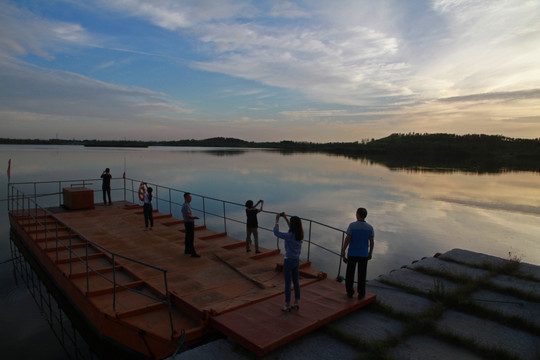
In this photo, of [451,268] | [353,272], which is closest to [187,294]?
[353,272]

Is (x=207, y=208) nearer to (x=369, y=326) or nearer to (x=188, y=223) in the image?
(x=188, y=223)

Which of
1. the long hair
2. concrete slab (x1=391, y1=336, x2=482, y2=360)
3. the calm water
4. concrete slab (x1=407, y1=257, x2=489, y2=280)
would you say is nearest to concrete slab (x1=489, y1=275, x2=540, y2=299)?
concrete slab (x1=407, y1=257, x2=489, y2=280)

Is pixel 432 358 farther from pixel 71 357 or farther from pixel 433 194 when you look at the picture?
pixel 433 194

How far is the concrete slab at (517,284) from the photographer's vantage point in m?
7.73

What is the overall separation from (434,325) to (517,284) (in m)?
4.03

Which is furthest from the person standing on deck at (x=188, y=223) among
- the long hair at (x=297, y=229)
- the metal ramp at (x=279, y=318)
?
the long hair at (x=297, y=229)

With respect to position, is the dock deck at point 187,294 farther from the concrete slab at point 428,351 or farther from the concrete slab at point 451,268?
the concrete slab at point 451,268

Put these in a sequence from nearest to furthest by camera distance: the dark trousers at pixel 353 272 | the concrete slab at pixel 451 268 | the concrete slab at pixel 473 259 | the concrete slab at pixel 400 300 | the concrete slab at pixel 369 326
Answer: the concrete slab at pixel 369 326, the dark trousers at pixel 353 272, the concrete slab at pixel 400 300, the concrete slab at pixel 451 268, the concrete slab at pixel 473 259

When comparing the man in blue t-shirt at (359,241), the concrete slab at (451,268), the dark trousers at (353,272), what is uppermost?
the man in blue t-shirt at (359,241)

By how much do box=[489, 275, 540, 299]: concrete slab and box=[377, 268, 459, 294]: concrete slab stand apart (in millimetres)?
1095

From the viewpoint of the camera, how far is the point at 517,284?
824 cm

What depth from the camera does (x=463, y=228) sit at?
20422 mm

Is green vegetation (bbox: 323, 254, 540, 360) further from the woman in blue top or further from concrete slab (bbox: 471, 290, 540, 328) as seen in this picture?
the woman in blue top

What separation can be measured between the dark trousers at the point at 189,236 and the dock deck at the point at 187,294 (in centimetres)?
26
